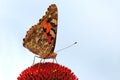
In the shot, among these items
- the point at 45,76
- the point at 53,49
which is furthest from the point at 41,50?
the point at 45,76

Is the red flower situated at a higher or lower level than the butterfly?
lower

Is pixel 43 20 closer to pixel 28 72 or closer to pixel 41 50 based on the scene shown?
pixel 41 50

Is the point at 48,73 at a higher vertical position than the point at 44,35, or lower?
lower

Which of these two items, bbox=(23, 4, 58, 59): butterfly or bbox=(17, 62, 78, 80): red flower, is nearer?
bbox=(17, 62, 78, 80): red flower

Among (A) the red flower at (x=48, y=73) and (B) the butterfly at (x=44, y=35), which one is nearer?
(A) the red flower at (x=48, y=73)

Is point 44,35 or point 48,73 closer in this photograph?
point 48,73
